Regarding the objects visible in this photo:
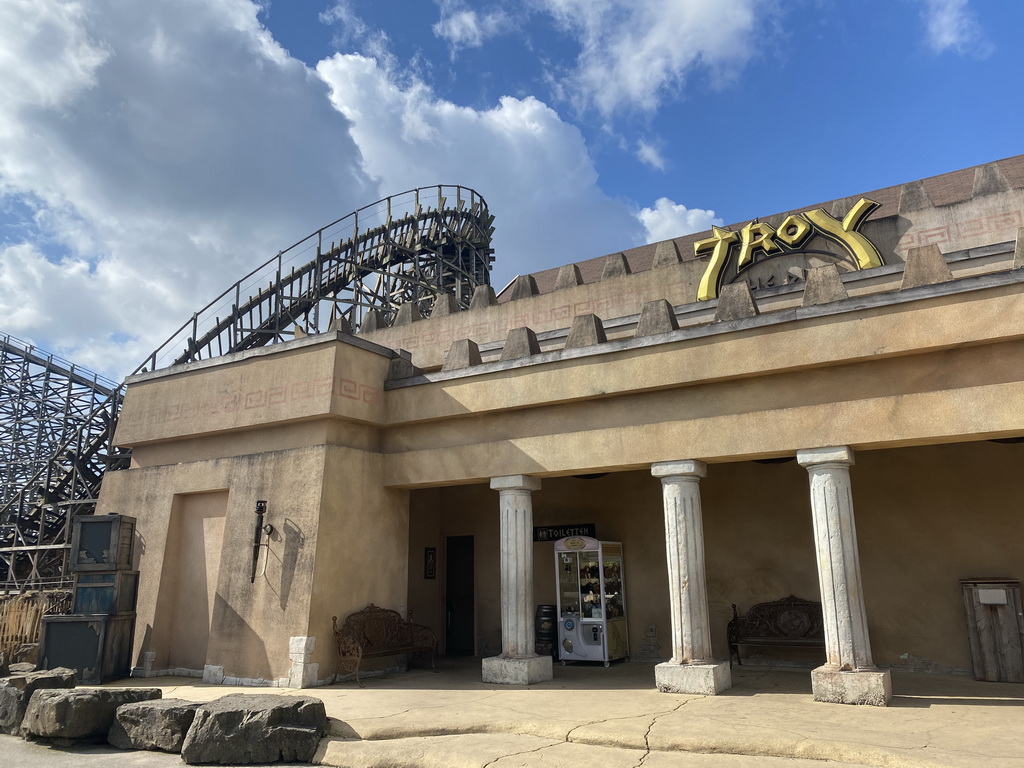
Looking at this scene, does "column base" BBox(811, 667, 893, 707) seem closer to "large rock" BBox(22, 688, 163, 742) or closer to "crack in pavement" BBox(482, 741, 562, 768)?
"crack in pavement" BBox(482, 741, 562, 768)

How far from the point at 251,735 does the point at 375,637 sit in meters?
4.00

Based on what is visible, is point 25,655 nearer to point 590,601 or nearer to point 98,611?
point 98,611

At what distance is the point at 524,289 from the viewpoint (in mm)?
15078

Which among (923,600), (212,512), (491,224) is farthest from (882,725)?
(491,224)

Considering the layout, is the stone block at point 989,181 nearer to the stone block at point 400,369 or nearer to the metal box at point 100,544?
the stone block at point 400,369

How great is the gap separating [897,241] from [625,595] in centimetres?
744

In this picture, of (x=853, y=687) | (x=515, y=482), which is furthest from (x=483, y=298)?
(x=853, y=687)

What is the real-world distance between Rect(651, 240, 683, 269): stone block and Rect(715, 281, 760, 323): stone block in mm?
4212

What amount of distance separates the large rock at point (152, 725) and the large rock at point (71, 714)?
0.14 meters

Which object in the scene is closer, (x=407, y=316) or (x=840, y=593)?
(x=840, y=593)

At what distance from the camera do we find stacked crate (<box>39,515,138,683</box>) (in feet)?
34.8

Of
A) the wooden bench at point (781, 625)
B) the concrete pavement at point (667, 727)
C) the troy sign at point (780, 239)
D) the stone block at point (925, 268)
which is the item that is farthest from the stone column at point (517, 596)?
the stone block at point (925, 268)

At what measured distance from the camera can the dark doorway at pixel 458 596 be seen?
1365 centimetres

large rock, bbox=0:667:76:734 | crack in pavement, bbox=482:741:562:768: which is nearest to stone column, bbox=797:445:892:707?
crack in pavement, bbox=482:741:562:768
